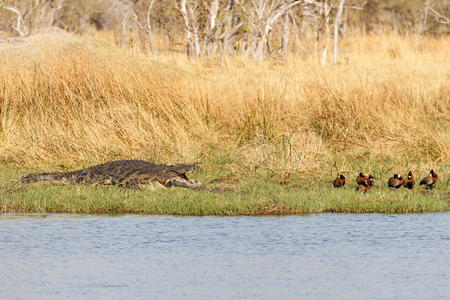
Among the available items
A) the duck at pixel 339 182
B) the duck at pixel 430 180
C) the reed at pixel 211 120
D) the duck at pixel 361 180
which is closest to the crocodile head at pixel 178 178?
the reed at pixel 211 120

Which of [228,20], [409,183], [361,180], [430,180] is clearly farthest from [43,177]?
[228,20]

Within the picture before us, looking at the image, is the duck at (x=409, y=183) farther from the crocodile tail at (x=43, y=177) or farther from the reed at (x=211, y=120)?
the crocodile tail at (x=43, y=177)

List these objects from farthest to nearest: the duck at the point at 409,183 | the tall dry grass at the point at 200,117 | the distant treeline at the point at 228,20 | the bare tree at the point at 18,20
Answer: the bare tree at the point at 18,20 < the distant treeline at the point at 228,20 < the tall dry grass at the point at 200,117 < the duck at the point at 409,183

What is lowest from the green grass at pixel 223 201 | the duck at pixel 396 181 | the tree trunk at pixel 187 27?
the green grass at pixel 223 201

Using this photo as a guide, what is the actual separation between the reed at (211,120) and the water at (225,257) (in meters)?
2.51

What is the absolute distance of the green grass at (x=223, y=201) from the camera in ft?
26.7

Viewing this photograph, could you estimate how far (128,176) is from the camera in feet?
30.8

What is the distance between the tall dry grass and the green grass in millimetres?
1436

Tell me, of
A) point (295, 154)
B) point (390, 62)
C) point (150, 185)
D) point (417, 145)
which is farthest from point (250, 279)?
point (390, 62)

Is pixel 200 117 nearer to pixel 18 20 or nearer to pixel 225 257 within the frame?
pixel 225 257

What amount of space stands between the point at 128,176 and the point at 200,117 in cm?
323

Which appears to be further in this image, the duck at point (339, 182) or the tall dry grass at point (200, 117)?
the tall dry grass at point (200, 117)

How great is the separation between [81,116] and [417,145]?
5.06 m

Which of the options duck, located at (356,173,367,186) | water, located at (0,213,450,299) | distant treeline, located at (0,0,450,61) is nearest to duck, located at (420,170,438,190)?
duck, located at (356,173,367,186)
